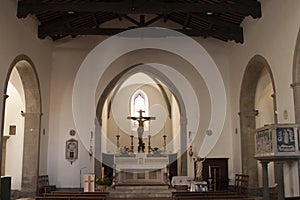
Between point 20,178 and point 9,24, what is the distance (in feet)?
15.8

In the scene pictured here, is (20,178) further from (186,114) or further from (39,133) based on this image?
(186,114)

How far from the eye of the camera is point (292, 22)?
789cm

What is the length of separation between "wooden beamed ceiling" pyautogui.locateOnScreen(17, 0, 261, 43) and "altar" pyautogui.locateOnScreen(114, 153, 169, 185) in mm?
4590

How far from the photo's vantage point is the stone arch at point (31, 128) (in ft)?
36.6

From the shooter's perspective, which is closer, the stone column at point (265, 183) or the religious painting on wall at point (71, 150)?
the stone column at point (265, 183)

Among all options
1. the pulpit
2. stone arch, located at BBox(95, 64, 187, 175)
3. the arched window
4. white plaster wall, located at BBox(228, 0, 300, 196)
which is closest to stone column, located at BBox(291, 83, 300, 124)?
white plaster wall, located at BBox(228, 0, 300, 196)

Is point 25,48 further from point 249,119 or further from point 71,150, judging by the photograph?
point 249,119

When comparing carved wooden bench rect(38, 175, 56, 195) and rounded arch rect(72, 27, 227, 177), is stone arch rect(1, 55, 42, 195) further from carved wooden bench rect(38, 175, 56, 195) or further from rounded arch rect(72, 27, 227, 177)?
rounded arch rect(72, 27, 227, 177)

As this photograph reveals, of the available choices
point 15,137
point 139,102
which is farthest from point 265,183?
point 139,102

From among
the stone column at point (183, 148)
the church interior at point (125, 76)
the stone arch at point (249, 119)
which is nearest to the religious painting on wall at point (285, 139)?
the church interior at point (125, 76)

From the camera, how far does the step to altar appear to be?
37.2 ft

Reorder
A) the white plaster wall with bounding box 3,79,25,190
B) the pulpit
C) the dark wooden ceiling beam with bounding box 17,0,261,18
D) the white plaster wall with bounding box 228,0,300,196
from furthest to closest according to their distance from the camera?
the white plaster wall with bounding box 3,79,25,190 < the pulpit < the dark wooden ceiling beam with bounding box 17,0,261,18 < the white plaster wall with bounding box 228,0,300,196

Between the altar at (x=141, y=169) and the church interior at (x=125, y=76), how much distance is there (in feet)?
0.12

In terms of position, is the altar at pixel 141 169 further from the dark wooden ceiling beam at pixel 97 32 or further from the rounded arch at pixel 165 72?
the dark wooden ceiling beam at pixel 97 32
